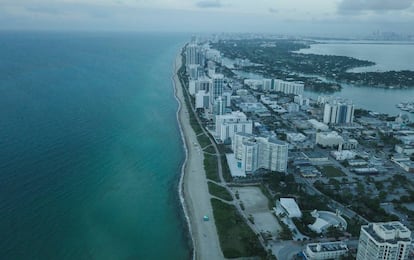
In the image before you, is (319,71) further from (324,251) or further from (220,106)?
(324,251)

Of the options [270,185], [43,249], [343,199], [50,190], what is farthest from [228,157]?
[43,249]

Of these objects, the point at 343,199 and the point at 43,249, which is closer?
the point at 43,249

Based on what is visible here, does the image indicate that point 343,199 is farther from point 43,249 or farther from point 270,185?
point 43,249

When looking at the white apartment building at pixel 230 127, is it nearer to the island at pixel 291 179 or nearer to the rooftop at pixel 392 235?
the island at pixel 291 179

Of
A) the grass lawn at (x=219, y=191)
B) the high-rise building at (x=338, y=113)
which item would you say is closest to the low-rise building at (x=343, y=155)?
the high-rise building at (x=338, y=113)

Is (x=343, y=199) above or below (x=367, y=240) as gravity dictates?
below

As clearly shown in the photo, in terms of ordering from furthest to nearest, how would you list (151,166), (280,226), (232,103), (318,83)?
(318,83) → (232,103) → (151,166) → (280,226)
